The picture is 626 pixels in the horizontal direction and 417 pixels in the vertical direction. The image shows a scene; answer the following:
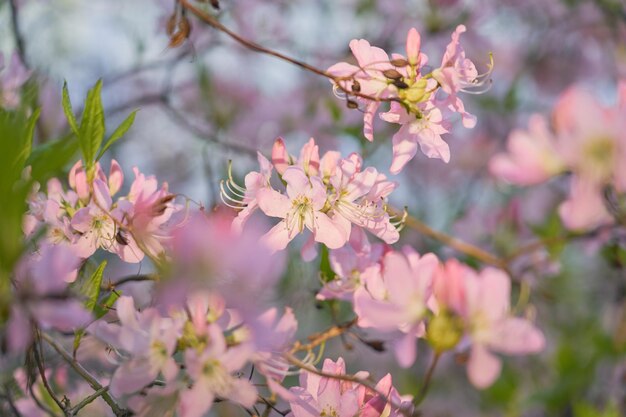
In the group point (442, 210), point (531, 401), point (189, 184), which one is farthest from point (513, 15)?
point (531, 401)

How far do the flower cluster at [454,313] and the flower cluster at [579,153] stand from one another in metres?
0.09

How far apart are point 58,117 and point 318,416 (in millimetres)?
1316

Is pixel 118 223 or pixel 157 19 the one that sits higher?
pixel 118 223

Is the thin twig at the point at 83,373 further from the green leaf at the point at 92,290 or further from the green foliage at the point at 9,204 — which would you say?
the green foliage at the point at 9,204

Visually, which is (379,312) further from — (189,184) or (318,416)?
(189,184)

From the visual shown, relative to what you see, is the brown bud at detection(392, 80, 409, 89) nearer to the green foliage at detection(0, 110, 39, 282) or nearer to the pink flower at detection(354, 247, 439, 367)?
the pink flower at detection(354, 247, 439, 367)

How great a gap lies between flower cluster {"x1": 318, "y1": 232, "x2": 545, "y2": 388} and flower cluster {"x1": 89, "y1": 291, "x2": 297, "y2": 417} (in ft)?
0.30

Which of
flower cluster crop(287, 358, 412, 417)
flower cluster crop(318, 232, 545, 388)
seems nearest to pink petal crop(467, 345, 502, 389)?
flower cluster crop(318, 232, 545, 388)

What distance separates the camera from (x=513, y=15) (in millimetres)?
2637

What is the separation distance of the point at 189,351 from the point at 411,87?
0.34 meters

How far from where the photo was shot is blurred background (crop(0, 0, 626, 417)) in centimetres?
145

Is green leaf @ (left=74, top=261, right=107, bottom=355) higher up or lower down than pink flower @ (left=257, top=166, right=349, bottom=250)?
lower down

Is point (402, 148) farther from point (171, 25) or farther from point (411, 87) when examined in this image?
point (171, 25)

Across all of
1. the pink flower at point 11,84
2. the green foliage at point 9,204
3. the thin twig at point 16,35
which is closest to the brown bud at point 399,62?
the green foliage at point 9,204
